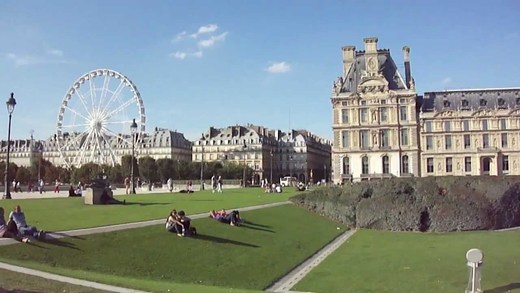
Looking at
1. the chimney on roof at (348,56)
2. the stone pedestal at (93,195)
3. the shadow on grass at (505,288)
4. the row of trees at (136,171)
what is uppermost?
the chimney on roof at (348,56)

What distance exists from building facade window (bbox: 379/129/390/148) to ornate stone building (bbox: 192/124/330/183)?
58.4 metres

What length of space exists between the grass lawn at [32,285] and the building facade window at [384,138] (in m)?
93.4

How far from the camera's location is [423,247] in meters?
30.9

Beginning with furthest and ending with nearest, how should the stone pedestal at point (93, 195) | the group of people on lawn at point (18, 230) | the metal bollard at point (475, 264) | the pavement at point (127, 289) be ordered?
1. the stone pedestal at point (93, 195)
2. the group of people on lawn at point (18, 230)
3. the metal bollard at point (475, 264)
4. the pavement at point (127, 289)

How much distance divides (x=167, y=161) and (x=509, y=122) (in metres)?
72.2

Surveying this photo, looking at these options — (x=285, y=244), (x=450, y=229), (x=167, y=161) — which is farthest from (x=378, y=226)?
(x=167, y=161)

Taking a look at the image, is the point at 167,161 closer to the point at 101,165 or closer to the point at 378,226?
the point at 101,165

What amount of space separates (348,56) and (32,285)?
102302mm

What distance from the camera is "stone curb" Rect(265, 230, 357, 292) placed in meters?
21.3

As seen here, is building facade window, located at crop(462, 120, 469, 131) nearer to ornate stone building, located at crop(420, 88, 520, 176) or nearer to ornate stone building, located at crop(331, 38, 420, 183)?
ornate stone building, located at crop(420, 88, 520, 176)

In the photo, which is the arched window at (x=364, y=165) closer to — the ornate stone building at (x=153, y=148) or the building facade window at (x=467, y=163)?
the building facade window at (x=467, y=163)

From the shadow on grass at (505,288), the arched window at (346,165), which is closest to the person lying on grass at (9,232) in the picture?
the shadow on grass at (505,288)

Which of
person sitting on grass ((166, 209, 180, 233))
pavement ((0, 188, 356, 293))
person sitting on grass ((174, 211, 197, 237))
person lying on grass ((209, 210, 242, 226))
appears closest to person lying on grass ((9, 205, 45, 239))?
pavement ((0, 188, 356, 293))

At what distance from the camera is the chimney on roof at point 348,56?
110 metres
